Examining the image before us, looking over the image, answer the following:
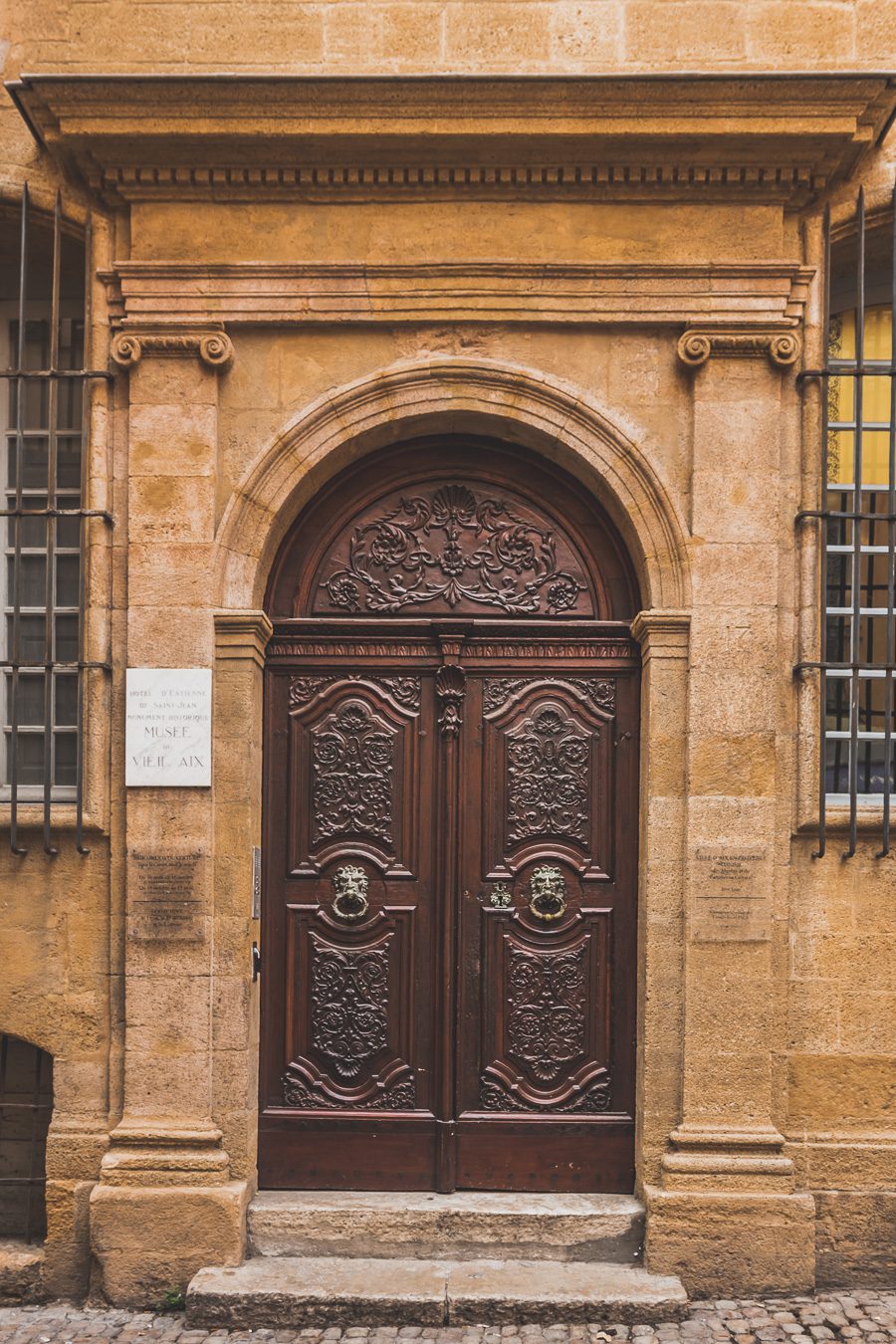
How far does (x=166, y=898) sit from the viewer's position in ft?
18.2

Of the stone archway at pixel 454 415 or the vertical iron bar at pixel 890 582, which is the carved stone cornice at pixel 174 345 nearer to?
the stone archway at pixel 454 415

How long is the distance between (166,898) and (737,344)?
3511 millimetres

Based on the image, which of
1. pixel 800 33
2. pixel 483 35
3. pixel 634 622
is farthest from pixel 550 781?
pixel 800 33

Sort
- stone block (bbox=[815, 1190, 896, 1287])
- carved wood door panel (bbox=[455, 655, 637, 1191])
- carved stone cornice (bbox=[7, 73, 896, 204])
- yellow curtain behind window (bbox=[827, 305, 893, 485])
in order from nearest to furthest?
carved stone cornice (bbox=[7, 73, 896, 204]) → stone block (bbox=[815, 1190, 896, 1287]) → carved wood door panel (bbox=[455, 655, 637, 1191]) → yellow curtain behind window (bbox=[827, 305, 893, 485])

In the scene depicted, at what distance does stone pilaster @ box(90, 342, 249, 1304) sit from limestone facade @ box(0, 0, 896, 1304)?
0.02 meters

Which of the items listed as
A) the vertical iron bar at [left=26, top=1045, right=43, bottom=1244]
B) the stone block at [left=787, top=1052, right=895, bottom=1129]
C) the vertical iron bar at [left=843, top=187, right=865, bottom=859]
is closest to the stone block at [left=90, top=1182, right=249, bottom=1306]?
the vertical iron bar at [left=26, top=1045, right=43, bottom=1244]

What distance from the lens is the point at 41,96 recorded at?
17.7 feet

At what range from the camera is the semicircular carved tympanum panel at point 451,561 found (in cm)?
593

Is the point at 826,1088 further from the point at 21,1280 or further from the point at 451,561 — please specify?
the point at 21,1280

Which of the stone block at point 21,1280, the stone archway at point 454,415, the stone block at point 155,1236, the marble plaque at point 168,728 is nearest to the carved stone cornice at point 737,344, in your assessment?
the stone archway at point 454,415

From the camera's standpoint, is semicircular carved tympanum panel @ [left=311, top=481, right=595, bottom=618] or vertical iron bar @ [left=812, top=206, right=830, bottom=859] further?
semicircular carved tympanum panel @ [left=311, top=481, right=595, bottom=618]

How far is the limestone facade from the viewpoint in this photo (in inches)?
216

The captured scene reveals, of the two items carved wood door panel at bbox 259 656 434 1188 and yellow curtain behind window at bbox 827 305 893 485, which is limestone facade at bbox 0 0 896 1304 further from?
yellow curtain behind window at bbox 827 305 893 485

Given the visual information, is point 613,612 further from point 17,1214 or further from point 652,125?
point 17,1214
